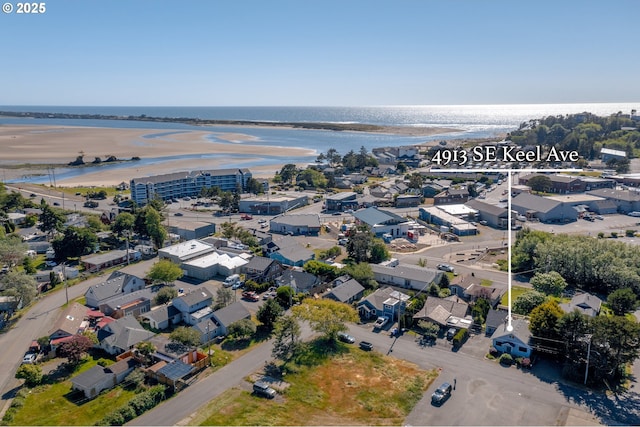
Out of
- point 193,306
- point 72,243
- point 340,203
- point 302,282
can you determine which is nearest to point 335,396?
point 193,306

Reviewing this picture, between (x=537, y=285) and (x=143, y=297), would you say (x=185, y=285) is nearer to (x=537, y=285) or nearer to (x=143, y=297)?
(x=143, y=297)

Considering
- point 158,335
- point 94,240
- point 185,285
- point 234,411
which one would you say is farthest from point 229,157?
point 234,411

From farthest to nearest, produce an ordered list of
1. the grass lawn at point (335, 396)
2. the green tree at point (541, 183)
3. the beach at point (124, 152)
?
the beach at point (124, 152), the green tree at point (541, 183), the grass lawn at point (335, 396)

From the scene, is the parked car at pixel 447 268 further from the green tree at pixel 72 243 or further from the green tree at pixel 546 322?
the green tree at pixel 72 243

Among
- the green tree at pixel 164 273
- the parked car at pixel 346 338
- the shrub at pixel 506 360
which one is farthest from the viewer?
the green tree at pixel 164 273

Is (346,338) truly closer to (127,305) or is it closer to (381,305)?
(381,305)

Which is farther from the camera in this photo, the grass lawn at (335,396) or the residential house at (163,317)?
the residential house at (163,317)

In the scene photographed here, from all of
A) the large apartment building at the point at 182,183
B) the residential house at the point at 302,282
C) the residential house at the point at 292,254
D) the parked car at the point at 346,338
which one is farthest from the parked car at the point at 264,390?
the large apartment building at the point at 182,183
